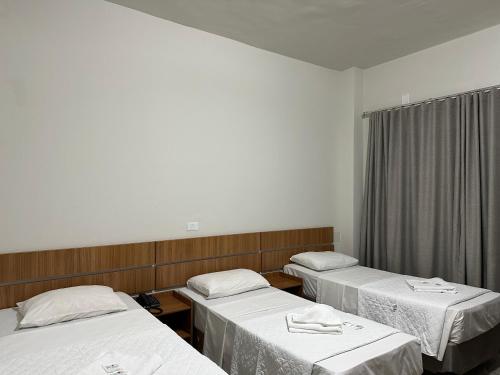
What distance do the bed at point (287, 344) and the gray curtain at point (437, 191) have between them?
5.11ft

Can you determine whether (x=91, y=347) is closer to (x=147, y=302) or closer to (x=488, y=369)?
(x=147, y=302)

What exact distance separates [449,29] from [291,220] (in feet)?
7.71

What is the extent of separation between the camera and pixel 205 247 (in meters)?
3.29

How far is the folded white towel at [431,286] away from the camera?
284 cm

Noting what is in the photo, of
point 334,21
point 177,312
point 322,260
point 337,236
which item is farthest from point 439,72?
point 177,312

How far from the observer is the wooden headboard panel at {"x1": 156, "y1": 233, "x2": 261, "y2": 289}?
10.1 ft

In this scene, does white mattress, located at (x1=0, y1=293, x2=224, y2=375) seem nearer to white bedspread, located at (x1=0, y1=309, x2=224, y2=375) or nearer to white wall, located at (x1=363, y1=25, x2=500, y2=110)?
white bedspread, located at (x1=0, y1=309, x2=224, y2=375)

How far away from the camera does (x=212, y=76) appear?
3396 mm

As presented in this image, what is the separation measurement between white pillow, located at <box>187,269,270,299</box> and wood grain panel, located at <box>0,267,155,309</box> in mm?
376

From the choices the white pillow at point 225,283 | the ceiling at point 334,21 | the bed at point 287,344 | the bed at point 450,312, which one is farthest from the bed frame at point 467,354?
the ceiling at point 334,21

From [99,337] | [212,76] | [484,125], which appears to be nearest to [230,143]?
[212,76]

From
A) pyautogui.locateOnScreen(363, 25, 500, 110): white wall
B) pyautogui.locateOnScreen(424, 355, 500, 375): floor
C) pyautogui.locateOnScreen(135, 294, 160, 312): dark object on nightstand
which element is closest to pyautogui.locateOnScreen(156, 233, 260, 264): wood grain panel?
pyautogui.locateOnScreen(135, 294, 160, 312): dark object on nightstand

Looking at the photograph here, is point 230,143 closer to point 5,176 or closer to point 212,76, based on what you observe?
point 212,76

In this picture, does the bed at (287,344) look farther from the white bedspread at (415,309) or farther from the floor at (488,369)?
the floor at (488,369)
